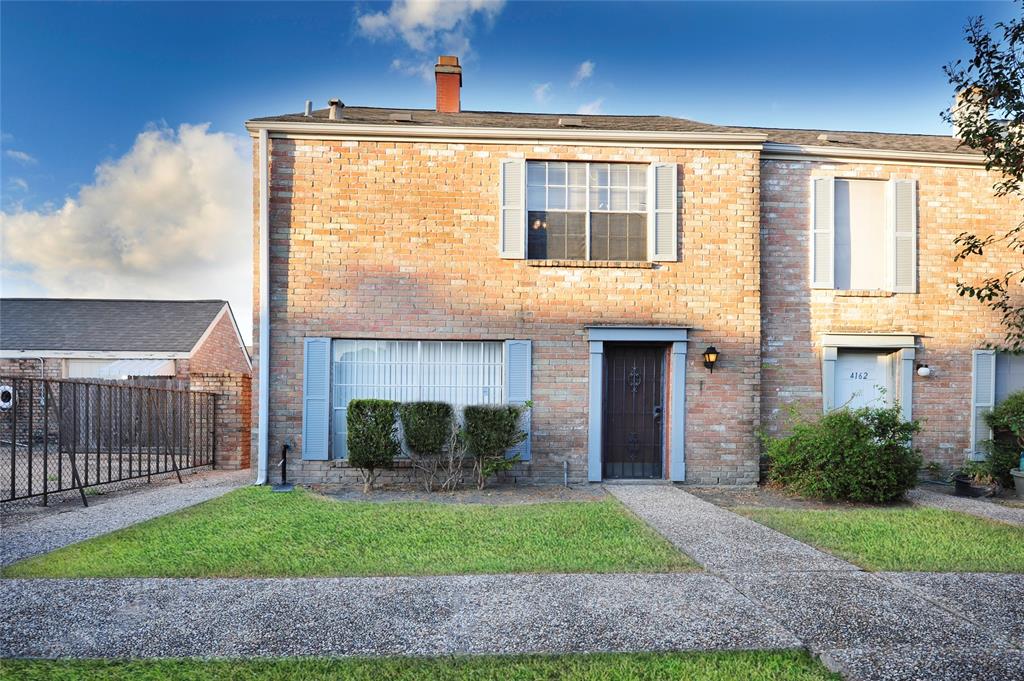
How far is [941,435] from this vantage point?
966 centimetres

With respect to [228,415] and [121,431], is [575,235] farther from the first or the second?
→ [121,431]

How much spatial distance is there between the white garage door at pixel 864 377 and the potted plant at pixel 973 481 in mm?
1457

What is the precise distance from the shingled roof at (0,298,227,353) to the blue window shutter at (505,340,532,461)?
1260cm

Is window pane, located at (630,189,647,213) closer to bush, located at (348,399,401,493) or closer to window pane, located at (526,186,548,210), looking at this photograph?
window pane, located at (526,186,548,210)

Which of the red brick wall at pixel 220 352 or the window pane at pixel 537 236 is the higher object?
the window pane at pixel 537 236

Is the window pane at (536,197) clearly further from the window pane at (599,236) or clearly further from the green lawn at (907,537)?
the green lawn at (907,537)

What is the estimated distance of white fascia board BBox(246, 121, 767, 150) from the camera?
A: 8695 mm

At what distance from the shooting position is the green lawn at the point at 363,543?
4645mm

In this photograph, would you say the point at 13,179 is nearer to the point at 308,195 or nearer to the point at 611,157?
the point at 308,195

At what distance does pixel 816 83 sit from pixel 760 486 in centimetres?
729

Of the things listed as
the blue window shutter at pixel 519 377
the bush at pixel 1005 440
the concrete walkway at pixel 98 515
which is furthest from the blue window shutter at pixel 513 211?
the bush at pixel 1005 440

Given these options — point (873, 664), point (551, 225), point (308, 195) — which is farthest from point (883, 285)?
point (308, 195)

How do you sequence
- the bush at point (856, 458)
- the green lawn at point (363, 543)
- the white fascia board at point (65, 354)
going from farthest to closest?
the white fascia board at point (65, 354), the bush at point (856, 458), the green lawn at point (363, 543)

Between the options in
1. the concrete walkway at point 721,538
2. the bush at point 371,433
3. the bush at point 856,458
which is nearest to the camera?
the concrete walkway at point 721,538
